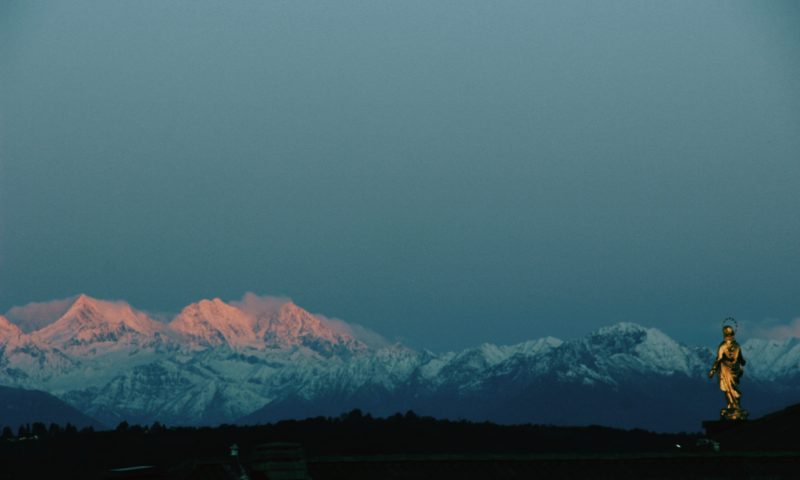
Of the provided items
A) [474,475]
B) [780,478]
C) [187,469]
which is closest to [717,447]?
[780,478]

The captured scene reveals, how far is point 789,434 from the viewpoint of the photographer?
8344 cm

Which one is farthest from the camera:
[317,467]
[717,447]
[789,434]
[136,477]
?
[789,434]

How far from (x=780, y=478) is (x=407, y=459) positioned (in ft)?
57.8

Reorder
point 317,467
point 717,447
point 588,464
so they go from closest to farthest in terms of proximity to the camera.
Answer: point 317,467, point 588,464, point 717,447

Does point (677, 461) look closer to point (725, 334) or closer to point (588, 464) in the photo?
point (588, 464)

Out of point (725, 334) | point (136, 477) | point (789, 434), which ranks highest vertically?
point (725, 334)

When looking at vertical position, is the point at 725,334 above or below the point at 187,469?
above

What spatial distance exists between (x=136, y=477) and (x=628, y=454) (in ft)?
73.5

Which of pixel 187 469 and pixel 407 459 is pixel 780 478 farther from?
pixel 187 469

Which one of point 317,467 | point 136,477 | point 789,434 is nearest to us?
point 136,477

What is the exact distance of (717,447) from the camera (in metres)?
72.9

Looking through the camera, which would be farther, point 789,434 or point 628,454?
point 789,434

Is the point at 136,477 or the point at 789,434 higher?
the point at 789,434

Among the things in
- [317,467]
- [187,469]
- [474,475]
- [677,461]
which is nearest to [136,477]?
[187,469]
